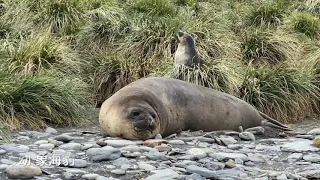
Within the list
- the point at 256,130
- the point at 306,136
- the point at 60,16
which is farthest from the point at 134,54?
the point at 306,136

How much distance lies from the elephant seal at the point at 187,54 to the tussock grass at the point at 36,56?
60.4 inches

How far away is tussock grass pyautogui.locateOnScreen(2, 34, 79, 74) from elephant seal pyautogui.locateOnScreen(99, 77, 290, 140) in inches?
81.9

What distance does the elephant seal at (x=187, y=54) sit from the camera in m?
8.15

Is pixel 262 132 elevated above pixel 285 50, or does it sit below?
below

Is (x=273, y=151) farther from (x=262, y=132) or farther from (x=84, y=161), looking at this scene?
(x=84, y=161)

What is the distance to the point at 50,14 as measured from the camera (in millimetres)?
10258

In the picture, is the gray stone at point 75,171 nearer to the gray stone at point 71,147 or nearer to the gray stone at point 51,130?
the gray stone at point 71,147

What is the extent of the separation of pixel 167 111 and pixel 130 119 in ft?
2.03

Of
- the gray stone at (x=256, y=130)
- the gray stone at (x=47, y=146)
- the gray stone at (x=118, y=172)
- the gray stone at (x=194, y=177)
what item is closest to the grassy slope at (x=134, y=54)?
the gray stone at (x=47, y=146)

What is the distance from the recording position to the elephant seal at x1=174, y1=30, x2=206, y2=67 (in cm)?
815

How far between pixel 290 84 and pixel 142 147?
4.37 m

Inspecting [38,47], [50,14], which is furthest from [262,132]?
[50,14]

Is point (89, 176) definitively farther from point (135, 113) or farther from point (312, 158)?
point (312, 158)

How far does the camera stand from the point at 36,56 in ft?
25.9
